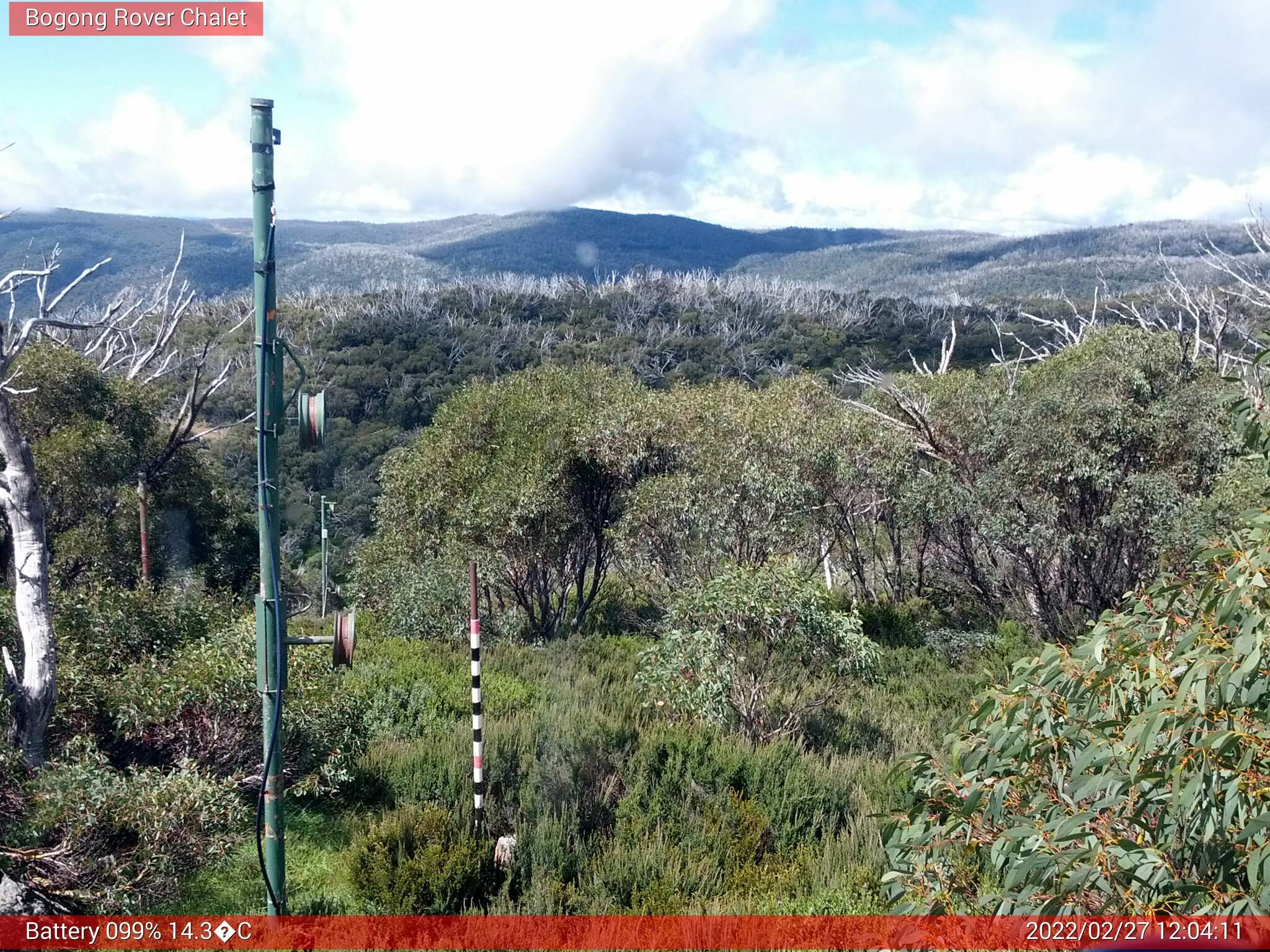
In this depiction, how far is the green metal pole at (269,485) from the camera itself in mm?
4164

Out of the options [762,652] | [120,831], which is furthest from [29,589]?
[762,652]

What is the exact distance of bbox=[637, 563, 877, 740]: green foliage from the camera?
28.7 ft

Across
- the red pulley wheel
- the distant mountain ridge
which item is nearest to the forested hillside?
the red pulley wheel

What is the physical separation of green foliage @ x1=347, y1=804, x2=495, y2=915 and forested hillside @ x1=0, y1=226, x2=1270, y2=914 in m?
0.02

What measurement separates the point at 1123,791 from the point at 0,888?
479cm

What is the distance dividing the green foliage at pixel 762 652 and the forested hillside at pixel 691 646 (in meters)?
0.04

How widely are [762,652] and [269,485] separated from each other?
568 centimetres

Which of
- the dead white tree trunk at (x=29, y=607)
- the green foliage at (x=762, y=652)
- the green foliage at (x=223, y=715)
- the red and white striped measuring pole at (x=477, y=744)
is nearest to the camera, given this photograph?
the dead white tree trunk at (x=29, y=607)

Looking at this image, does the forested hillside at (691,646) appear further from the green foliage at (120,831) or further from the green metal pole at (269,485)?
the green metal pole at (269,485)

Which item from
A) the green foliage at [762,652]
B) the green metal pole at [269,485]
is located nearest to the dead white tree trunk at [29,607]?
the green metal pole at [269,485]

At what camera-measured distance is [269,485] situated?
4289mm

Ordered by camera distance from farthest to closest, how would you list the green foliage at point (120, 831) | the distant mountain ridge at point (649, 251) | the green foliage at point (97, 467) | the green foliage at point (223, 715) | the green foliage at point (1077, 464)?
the distant mountain ridge at point (649, 251)
the green foliage at point (1077, 464)
the green foliage at point (97, 467)
the green foliage at point (223, 715)
the green foliage at point (120, 831)

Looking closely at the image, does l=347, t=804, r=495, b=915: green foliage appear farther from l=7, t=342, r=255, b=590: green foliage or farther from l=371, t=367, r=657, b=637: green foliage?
l=371, t=367, r=657, b=637: green foliage

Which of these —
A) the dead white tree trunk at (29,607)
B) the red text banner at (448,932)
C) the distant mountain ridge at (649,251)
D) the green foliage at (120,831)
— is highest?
the distant mountain ridge at (649,251)
